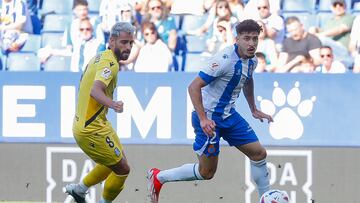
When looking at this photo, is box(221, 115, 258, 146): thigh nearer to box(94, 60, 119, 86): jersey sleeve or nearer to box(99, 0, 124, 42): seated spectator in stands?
box(94, 60, 119, 86): jersey sleeve

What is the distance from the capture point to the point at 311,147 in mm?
10117

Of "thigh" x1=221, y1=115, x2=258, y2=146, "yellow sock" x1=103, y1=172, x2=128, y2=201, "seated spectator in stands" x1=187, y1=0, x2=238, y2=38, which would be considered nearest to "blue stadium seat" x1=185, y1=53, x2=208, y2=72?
"seated spectator in stands" x1=187, y1=0, x2=238, y2=38

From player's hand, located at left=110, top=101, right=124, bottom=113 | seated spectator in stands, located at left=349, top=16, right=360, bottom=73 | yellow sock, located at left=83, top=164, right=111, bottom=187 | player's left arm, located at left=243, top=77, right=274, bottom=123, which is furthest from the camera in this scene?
seated spectator in stands, located at left=349, top=16, right=360, bottom=73

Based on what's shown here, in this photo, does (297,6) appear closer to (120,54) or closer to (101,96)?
(120,54)

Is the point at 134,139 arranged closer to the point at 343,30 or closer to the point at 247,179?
the point at 247,179

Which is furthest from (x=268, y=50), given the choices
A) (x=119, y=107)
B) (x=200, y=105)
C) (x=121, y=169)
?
(x=119, y=107)

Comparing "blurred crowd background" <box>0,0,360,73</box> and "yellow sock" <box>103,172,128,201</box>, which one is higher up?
"blurred crowd background" <box>0,0,360,73</box>

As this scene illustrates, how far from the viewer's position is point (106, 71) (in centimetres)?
793

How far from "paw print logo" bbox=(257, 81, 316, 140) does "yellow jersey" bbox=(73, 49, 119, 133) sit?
7.98 feet

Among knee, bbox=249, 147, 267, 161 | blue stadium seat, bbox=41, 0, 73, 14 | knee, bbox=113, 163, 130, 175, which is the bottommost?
knee, bbox=113, 163, 130, 175

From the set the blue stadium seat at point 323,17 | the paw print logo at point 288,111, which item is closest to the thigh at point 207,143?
the paw print logo at point 288,111

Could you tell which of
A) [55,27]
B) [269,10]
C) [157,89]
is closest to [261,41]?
[269,10]

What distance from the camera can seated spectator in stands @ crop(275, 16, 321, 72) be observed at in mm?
10445

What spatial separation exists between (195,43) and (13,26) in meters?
2.17
